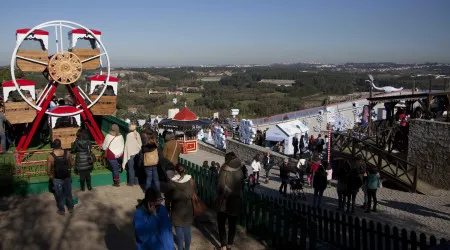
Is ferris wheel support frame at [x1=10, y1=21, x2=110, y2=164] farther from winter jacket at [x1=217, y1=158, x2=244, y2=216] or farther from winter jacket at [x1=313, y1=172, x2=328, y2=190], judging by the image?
winter jacket at [x1=217, y1=158, x2=244, y2=216]

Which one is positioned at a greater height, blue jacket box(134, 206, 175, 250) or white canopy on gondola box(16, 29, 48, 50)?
white canopy on gondola box(16, 29, 48, 50)

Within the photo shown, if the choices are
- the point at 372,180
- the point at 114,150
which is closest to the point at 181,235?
the point at 114,150

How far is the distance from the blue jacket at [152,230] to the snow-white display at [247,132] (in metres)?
15.8

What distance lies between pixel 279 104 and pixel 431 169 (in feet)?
239

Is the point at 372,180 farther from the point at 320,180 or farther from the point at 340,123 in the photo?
the point at 340,123

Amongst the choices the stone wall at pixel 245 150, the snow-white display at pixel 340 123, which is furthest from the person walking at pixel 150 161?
the snow-white display at pixel 340 123

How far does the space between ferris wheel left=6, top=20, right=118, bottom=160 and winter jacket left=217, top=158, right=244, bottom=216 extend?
7.71 metres

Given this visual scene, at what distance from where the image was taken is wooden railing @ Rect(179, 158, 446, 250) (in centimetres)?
516

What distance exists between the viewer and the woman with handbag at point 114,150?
26.6 ft

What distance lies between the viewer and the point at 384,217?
923 centimetres

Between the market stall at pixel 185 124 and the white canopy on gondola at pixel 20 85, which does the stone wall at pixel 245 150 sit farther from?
the white canopy on gondola at pixel 20 85

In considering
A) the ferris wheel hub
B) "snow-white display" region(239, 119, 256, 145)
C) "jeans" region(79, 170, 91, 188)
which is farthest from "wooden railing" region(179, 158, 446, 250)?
"snow-white display" region(239, 119, 256, 145)

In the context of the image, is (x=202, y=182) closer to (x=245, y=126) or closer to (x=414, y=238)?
(x=414, y=238)

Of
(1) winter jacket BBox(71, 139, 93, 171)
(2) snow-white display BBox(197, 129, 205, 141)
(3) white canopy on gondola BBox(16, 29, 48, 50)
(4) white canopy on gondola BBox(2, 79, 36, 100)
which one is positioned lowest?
(2) snow-white display BBox(197, 129, 205, 141)
